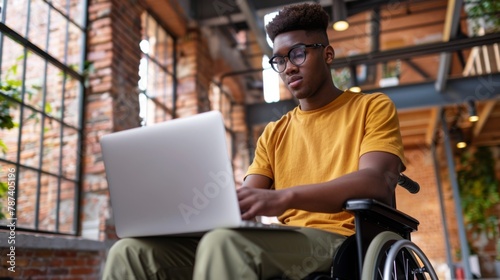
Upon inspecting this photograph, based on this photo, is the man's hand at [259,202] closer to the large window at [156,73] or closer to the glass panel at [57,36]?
the glass panel at [57,36]

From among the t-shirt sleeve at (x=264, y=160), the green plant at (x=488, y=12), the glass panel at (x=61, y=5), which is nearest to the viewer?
the t-shirt sleeve at (x=264, y=160)

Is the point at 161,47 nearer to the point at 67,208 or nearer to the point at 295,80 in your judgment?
the point at 67,208

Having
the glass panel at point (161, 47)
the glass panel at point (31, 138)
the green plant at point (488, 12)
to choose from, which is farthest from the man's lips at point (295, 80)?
the green plant at point (488, 12)

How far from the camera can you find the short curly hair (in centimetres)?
165

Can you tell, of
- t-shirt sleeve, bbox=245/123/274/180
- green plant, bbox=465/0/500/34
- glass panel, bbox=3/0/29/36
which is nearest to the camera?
t-shirt sleeve, bbox=245/123/274/180

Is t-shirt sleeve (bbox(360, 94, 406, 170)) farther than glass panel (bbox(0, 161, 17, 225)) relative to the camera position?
No

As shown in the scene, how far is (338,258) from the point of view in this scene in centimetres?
130

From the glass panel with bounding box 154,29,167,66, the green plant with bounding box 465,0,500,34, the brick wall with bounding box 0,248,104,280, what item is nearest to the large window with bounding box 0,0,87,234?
the brick wall with bounding box 0,248,104,280

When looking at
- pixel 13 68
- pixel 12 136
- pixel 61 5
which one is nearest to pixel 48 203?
Answer: pixel 12 136

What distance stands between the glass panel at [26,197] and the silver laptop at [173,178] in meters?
2.23

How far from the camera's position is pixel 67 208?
12.5 feet

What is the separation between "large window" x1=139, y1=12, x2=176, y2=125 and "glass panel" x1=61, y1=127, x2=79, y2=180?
92 cm

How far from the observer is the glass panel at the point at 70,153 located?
3.82m

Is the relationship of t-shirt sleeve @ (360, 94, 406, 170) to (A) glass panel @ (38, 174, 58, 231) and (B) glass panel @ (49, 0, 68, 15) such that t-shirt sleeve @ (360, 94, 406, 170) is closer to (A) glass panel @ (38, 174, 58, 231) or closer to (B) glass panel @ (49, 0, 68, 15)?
(A) glass panel @ (38, 174, 58, 231)
